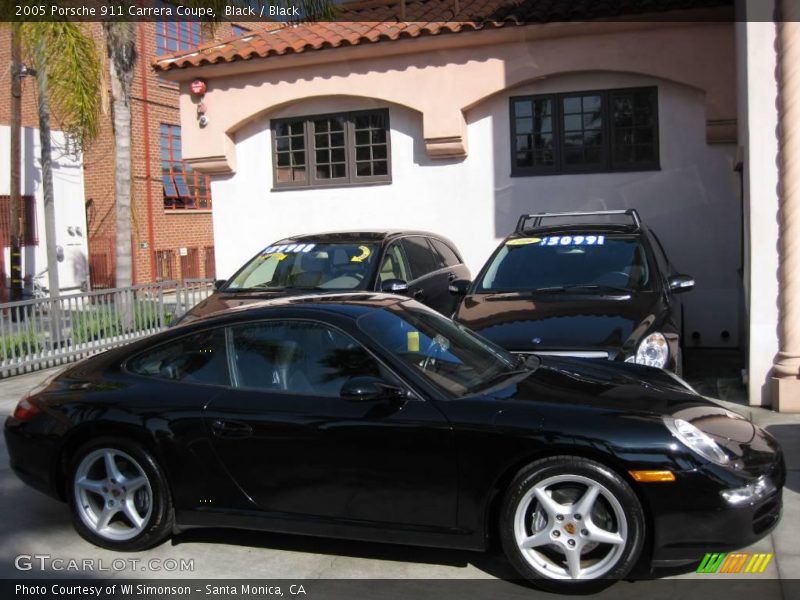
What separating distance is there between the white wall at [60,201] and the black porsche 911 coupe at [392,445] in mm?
17063

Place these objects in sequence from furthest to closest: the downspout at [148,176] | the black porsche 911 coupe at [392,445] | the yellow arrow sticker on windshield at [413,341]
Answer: the downspout at [148,176]
the yellow arrow sticker on windshield at [413,341]
the black porsche 911 coupe at [392,445]

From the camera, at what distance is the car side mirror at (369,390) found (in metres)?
4.35

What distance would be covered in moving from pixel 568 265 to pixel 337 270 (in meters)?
2.54

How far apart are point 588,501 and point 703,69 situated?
25.6 ft

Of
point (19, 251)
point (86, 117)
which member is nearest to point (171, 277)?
point (19, 251)

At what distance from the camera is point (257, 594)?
4379 millimetres

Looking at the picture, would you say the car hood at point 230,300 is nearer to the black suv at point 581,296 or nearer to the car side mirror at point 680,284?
the black suv at point 581,296

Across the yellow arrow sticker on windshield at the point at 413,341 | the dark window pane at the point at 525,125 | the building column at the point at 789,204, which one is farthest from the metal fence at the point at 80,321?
the building column at the point at 789,204

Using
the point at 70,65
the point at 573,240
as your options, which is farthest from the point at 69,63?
the point at 573,240

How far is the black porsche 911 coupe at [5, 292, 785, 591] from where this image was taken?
4.03 meters

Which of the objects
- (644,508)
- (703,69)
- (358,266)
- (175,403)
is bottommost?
(644,508)

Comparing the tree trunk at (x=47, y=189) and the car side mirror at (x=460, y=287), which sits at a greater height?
the tree trunk at (x=47, y=189)

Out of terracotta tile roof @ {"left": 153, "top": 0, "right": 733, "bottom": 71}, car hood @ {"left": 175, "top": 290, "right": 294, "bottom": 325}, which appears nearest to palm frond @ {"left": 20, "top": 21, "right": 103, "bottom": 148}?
terracotta tile roof @ {"left": 153, "top": 0, "right": 733, "bottom": 71}

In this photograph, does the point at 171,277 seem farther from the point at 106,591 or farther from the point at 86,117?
the point at 106,591
